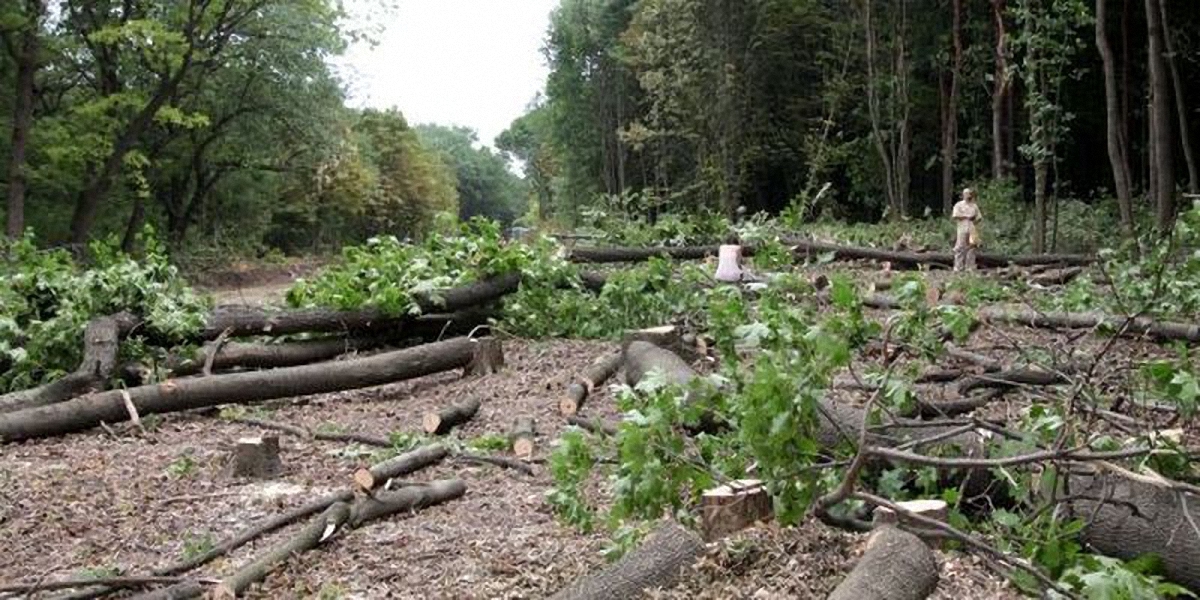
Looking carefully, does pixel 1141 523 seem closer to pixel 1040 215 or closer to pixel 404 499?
pixel 404 499

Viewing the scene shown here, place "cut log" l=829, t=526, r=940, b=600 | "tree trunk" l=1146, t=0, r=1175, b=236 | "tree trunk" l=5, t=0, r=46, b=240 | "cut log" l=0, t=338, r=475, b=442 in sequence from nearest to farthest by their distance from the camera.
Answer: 1. "cut log" l=829, t=526, r=940, b=600
2. "cut log" l=0, t=338, r=475, b=442
3. "tree trunk" l=1146, t=0, r=1175, b=236
4. "tree trunk" l=5, t=0, r=46, b=240

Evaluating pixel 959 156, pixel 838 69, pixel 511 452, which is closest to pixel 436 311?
pixel 511 452

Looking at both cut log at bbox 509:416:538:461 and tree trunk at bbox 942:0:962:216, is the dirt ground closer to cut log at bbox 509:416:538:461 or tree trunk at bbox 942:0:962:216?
cut log at bbox 509:416:538:461

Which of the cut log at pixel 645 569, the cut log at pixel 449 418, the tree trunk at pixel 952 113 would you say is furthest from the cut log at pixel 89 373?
the tree trunk at pixel 952 113

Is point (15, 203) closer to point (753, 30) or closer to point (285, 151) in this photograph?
point (285, 151)

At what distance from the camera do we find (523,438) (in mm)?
6316

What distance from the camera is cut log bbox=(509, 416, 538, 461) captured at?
6211mm

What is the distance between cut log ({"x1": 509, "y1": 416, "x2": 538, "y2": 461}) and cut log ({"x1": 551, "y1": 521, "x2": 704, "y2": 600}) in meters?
2.50

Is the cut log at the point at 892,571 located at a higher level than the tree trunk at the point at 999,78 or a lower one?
lower

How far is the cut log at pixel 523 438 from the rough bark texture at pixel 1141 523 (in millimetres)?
3160

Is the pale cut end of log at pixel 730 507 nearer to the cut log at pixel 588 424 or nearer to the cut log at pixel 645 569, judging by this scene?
the cut log at pixel 645 569

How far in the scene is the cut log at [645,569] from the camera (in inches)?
138

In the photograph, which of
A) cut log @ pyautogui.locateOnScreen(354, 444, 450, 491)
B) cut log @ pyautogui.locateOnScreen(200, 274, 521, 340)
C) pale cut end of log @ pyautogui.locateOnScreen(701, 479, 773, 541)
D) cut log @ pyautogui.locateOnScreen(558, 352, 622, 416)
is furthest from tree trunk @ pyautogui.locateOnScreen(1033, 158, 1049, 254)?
pale cut end of log @ pyautogui.locateOnScreen(701, 479, 773, 541)

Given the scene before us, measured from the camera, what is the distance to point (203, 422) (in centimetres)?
779
